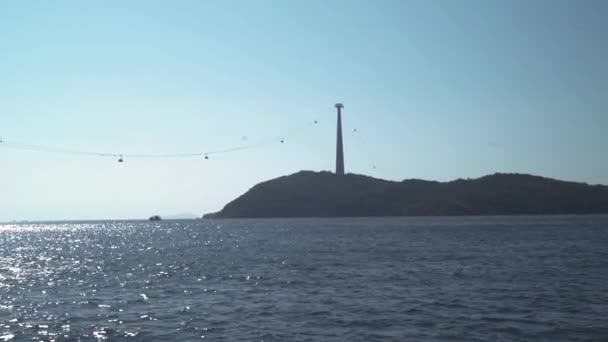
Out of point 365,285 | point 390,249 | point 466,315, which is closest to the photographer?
point 466,315

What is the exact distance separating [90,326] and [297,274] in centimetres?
2155

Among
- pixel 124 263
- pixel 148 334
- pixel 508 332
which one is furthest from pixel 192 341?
pixel 124 263

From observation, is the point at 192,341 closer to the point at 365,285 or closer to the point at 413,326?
the point at 413,326

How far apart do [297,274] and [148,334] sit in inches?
882

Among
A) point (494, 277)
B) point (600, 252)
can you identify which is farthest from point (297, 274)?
point (600, 252)

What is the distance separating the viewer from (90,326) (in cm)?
2761

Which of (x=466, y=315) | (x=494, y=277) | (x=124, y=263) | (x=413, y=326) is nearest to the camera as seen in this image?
(x=413, y=326)

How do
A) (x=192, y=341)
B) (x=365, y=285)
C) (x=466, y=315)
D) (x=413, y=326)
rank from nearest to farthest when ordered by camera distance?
(x=192, y=341) → (x=413, y=326) → (x=466, y=315) → (x=365, y=285)

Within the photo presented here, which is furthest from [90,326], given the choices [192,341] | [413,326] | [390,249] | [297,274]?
[390,249]

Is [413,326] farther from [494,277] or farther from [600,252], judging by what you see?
[600,252]

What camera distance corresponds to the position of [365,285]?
130 ft

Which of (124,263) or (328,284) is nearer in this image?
(328,284)

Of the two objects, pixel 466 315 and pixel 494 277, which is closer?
pixel 466 315

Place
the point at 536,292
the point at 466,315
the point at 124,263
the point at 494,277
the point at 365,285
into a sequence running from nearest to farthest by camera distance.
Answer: the point at 466,315 < the point at 536,292 < the point at 365,285 < the point at 494,277 < the point at 124,263
